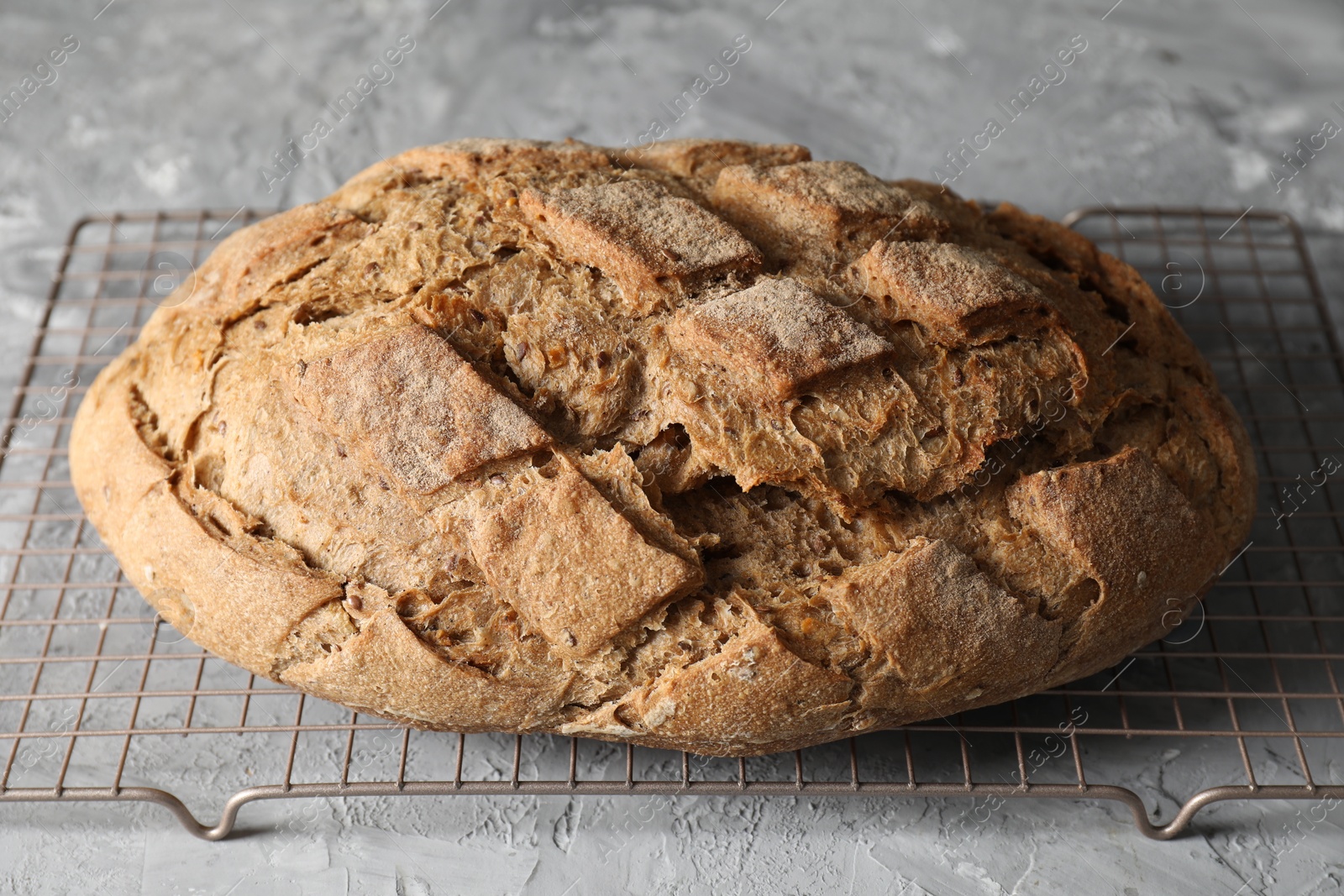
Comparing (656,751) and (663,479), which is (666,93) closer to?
(663,479)

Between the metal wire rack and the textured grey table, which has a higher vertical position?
the textured grey table

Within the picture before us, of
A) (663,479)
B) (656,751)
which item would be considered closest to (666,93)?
(663,479)

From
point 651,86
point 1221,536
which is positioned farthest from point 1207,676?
point 651,86

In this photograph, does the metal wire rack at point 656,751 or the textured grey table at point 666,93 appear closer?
the metal wire rack at point 656,751

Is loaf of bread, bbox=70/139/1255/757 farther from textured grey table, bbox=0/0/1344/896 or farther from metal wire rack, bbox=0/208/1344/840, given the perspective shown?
textured grey table, bbox=0/0/1344/896

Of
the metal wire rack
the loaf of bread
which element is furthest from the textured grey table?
the loaf of bread

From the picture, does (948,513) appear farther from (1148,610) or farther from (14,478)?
(14,478)

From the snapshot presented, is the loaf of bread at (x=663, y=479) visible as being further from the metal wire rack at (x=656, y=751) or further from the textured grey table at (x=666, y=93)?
the textured grey table at (x=666, y=93)

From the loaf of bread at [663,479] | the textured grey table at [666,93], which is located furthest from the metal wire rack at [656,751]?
the textured grey table at [666,93]
